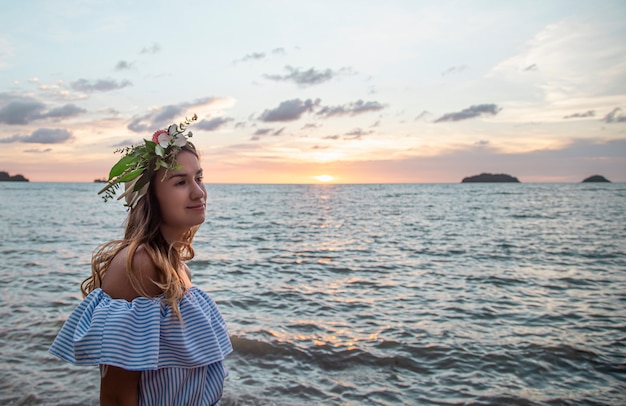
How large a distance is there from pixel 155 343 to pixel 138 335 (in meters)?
0.09

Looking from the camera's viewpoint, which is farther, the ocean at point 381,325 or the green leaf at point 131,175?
the ocean at point 381,325

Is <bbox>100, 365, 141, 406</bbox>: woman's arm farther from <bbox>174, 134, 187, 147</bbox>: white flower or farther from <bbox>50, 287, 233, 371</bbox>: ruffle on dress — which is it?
<bbox>174, 134, 187, 147</bbox>: white flower

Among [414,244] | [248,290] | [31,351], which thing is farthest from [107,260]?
[414,244]

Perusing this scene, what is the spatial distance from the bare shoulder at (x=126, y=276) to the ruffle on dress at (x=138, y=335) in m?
0.04

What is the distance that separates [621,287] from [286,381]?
1043cm

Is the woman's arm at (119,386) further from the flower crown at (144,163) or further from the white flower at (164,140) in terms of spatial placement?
the white flower at (164,140)

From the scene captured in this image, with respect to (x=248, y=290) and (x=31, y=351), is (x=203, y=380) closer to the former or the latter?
(x=31, y=351)

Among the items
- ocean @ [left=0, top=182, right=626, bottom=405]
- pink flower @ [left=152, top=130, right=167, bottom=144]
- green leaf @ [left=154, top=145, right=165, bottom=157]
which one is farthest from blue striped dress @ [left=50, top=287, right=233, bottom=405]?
ocean @ [left=0, top=182, right=626, bottom=405]

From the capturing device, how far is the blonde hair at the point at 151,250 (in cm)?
215

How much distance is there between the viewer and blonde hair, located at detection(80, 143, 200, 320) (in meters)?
2.15

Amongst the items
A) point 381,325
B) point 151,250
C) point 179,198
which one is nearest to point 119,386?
point 151,250

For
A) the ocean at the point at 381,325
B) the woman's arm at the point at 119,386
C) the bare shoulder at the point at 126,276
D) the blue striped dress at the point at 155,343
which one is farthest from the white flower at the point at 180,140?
the ocean at the point at 381,325

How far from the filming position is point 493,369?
6621 millimetres

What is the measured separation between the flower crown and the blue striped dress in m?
0.52
